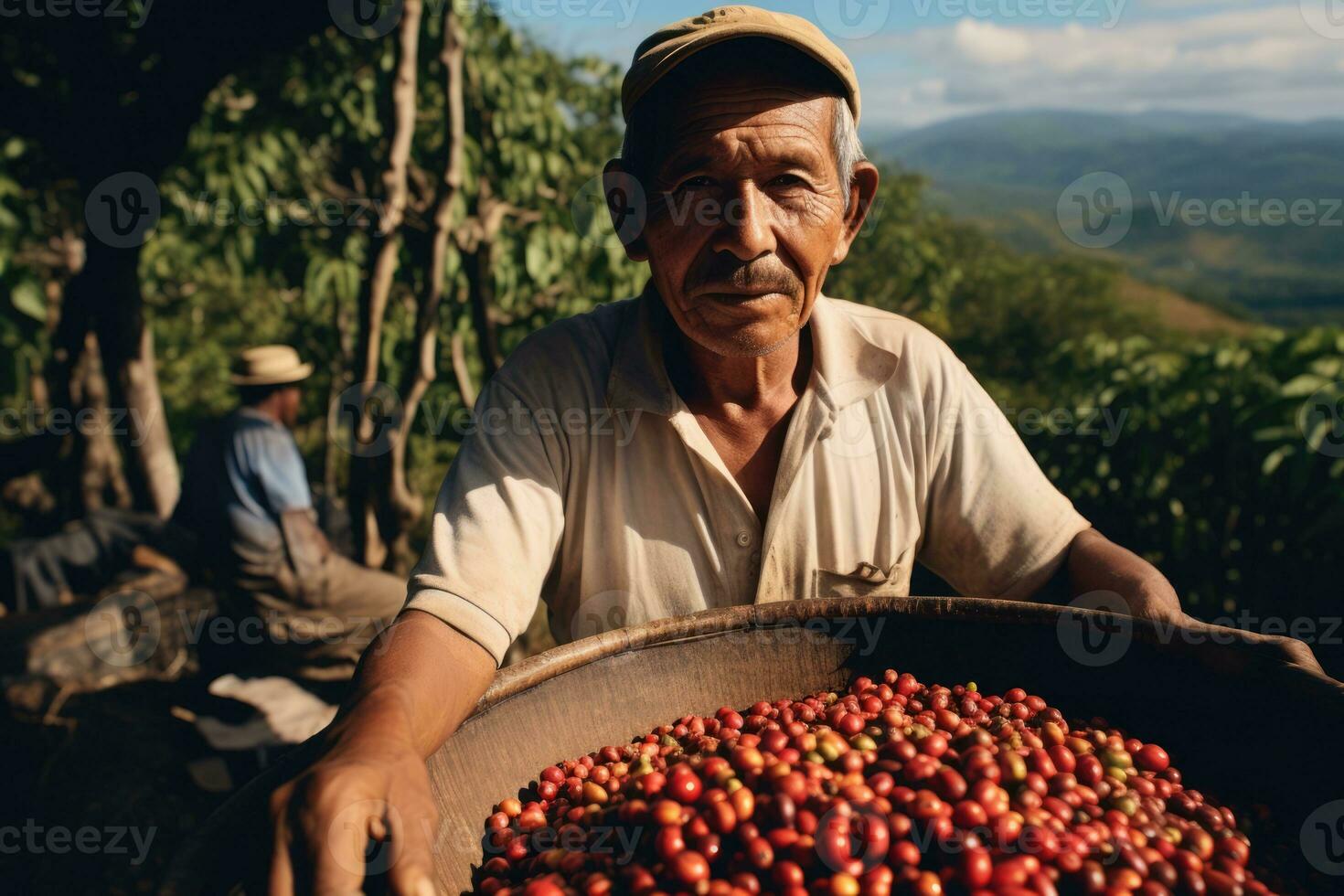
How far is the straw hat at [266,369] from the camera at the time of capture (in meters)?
4.83

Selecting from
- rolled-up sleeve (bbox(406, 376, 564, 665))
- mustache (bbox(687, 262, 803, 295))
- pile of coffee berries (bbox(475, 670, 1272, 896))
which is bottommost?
pile of coffee berries (bbox(475, 670, 1272, 896))

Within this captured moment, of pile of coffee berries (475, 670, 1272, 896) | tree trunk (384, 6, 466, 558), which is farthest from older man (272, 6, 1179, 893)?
tree trunk (384, 6, 466, 558)

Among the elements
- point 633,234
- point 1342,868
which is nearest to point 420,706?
point 633,234

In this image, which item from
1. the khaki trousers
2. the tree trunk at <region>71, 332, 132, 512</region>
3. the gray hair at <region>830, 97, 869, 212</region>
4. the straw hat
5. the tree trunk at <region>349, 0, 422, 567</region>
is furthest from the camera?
the tree trunk at <region>71, 332, 132, 512</region>

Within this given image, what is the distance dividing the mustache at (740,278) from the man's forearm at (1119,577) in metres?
0.89

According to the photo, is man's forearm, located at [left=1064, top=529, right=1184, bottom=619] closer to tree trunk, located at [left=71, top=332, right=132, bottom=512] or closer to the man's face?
the man's face

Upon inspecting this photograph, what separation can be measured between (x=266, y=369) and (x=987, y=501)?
4.01 m

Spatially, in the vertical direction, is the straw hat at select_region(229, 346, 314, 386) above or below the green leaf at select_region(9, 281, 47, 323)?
below

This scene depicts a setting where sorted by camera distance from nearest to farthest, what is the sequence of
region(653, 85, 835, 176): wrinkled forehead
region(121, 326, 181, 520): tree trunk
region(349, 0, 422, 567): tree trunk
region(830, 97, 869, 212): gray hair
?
region(653, 85, 835, 176): wrinkled forehead → region(830, 97, 869, 212): gray hair → region(349, 0, 422, 567): tree trunk → region(121, 326, 181, 520): tree trunk

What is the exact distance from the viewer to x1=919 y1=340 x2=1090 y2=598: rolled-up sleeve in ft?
6.88

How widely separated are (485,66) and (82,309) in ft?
9.10

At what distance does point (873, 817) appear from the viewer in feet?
4.32

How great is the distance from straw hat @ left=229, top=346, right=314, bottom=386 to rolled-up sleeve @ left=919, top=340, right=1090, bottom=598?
12.4 ft

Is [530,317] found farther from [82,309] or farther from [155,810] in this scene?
[155,810]
